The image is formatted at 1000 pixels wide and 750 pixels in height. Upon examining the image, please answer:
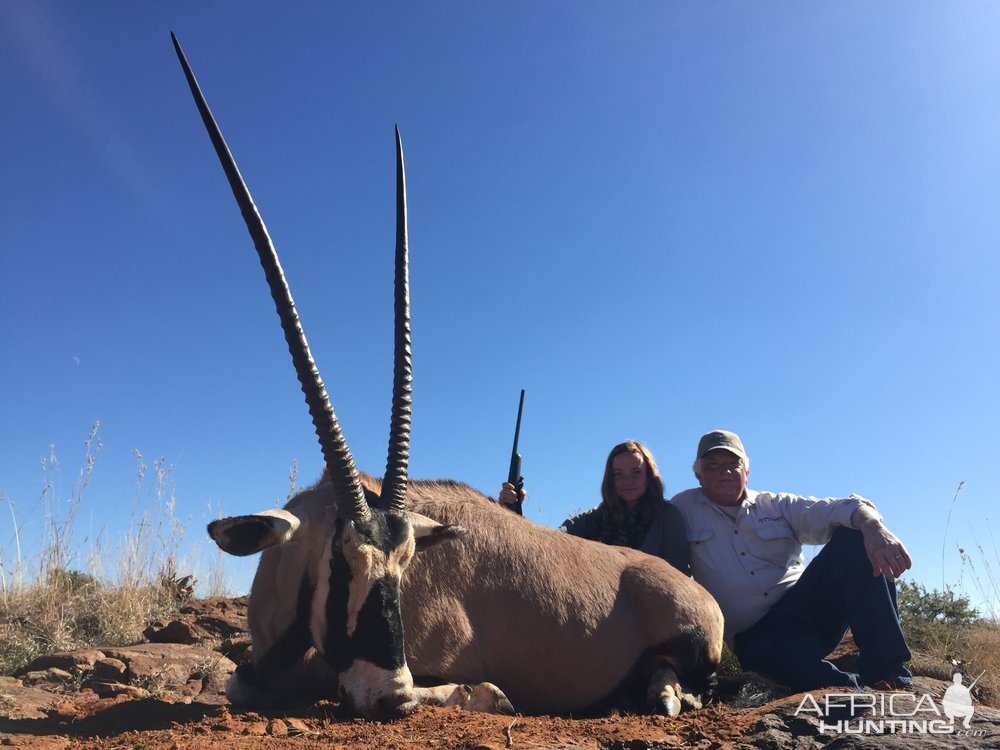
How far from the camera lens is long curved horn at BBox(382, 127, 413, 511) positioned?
4.62 metres

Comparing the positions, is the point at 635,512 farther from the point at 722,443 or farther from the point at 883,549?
the point at 883,549

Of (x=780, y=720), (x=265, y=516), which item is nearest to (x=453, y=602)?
(x=265, y=516)

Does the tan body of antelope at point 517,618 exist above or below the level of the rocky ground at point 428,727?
above

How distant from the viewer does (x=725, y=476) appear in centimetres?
625

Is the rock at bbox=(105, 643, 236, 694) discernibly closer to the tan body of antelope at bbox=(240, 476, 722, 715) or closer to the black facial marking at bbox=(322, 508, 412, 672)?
the tan body of antelope at bbox=(240, 476, 722, 715)

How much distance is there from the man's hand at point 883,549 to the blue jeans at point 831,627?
227 millimetres

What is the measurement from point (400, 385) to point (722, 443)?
2.83 metres

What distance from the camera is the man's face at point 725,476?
6.25 m

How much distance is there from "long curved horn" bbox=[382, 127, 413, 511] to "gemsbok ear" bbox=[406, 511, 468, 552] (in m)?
0.13

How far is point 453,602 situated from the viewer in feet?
15.8

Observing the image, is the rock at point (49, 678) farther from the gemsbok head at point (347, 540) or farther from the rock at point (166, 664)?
the gemsbok head at point (347, 540)

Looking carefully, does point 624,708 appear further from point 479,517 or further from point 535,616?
point 479,517

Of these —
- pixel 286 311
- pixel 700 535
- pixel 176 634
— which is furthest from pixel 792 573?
pixel 176 634

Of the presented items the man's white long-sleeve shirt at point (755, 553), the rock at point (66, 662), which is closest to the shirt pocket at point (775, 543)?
the man's white long-sleeve shirt at point (755, 553)
